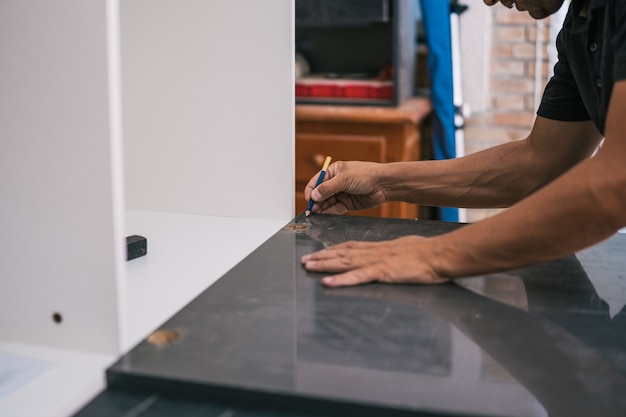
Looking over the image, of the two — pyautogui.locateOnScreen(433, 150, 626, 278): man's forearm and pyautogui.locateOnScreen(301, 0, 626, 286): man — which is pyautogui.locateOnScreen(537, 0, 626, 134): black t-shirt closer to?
pyautogui.locateOnScreen(301, 0, 626, 286): man

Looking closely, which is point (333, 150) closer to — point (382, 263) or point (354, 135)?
point (354, 135)

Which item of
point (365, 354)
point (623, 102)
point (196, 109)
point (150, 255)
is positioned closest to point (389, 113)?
point (196, 109)

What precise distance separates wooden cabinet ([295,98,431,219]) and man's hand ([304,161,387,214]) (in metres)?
1.12

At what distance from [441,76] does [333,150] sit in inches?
20.3

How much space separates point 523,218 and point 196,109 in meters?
0.70

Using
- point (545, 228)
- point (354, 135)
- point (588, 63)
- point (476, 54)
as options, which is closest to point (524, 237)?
point (545, 228)

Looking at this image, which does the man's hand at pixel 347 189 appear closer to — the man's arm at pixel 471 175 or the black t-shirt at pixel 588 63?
the man's arm at pixel 471 175

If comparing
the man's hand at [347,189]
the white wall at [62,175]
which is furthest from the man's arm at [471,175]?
the white wall at [62,175]

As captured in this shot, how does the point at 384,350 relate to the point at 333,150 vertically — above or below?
below

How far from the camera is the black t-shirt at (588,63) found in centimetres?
103

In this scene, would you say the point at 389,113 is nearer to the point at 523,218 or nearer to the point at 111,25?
the point at 523,218

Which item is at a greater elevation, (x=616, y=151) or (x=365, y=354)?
(x=616, y=151)

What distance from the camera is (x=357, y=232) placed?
1.29 m

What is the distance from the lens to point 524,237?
0.96m
